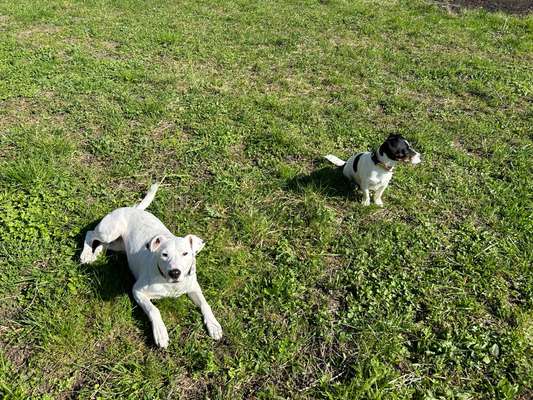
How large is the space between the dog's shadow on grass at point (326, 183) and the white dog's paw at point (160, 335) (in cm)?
230

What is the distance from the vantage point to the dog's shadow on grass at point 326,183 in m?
4.84

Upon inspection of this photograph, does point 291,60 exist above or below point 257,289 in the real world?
above

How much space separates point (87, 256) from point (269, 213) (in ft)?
6.29

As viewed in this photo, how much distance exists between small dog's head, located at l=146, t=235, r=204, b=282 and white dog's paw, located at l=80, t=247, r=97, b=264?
103 centimetres

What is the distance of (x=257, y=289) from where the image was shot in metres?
3.72

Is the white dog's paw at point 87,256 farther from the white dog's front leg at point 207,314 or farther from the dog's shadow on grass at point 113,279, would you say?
the white dog's front leg at point 207,314

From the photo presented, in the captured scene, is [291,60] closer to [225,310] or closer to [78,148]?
[78,148]

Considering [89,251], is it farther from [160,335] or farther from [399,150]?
[399,150]

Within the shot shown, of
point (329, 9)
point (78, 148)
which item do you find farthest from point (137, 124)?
point (329, 9)

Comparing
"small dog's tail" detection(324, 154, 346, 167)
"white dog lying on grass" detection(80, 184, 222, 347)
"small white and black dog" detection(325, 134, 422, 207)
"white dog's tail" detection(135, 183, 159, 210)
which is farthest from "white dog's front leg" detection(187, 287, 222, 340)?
"small dog's tail" detection(324, 154, 346, 167)

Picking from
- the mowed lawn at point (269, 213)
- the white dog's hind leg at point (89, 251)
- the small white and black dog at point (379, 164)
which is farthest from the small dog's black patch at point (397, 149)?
the white dog's hind leg at point (89, 251)

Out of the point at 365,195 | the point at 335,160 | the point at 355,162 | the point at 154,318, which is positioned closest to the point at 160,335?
the point at 154,318

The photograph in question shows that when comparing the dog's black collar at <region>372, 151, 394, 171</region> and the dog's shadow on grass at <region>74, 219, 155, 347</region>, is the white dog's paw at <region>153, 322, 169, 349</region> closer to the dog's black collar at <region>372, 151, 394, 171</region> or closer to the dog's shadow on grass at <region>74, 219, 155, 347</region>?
the dog's shadow on grass at <region>74, 219, 155, 347</region>

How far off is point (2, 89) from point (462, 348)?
712 centimetres
